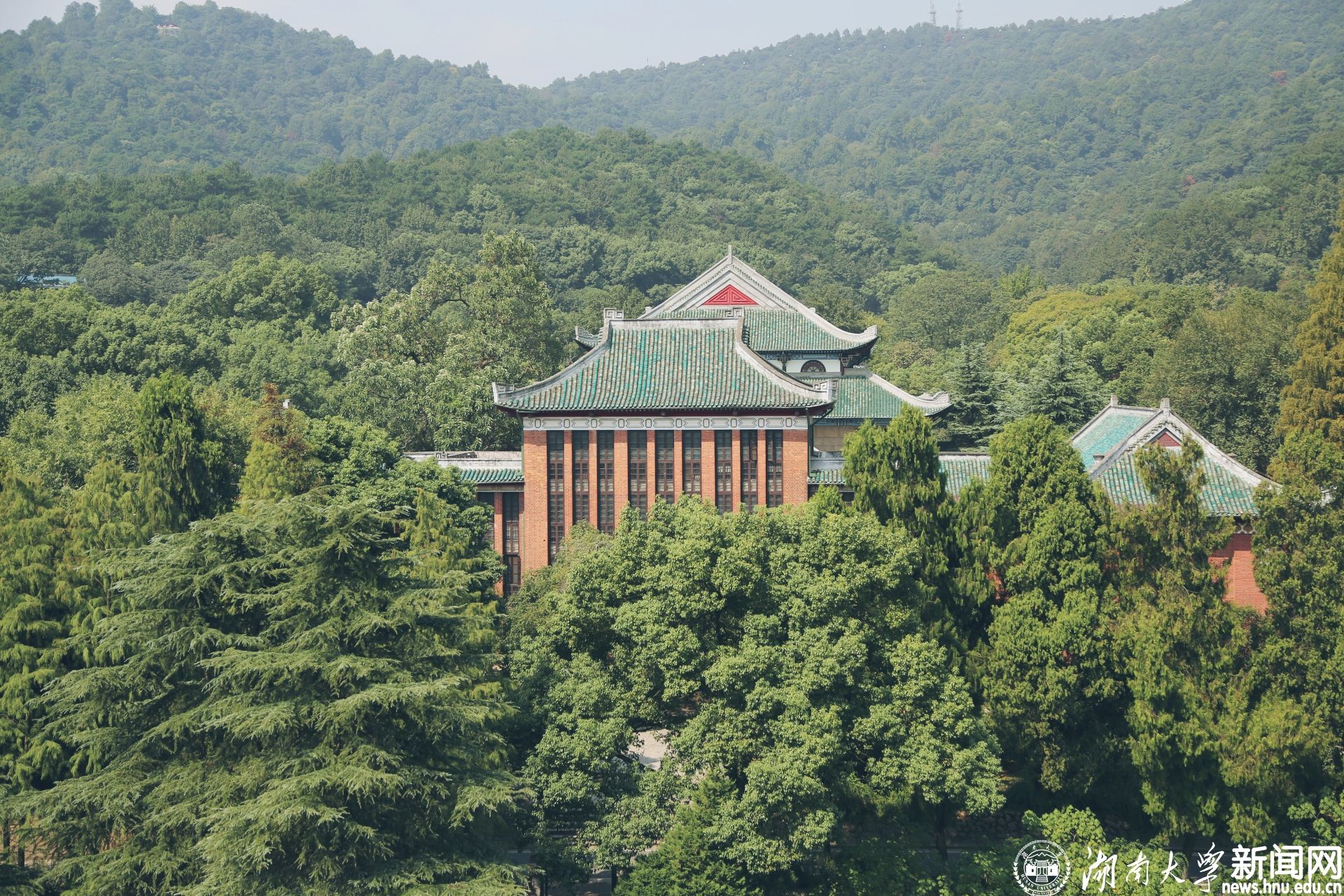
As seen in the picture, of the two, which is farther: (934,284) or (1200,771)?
(934,284)

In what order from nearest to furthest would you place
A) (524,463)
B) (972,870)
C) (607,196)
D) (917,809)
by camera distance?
(972,870) → (917,809) → (524,463) → (607,196)

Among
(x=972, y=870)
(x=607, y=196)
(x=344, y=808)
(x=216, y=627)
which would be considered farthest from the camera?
(x=607, y=196)

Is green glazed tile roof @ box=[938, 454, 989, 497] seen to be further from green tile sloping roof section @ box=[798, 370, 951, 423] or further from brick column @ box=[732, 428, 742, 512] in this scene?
green tile sloping roof section @ box=[798, 370, 951, 423]

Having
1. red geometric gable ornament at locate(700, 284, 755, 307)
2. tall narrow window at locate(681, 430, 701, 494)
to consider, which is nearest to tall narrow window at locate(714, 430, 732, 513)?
tall narrow window at locate(681, 430, 701, 494)

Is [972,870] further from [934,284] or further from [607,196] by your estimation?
[607,196]

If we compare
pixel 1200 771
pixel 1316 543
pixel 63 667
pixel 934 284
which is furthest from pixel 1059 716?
pixel 934 284
